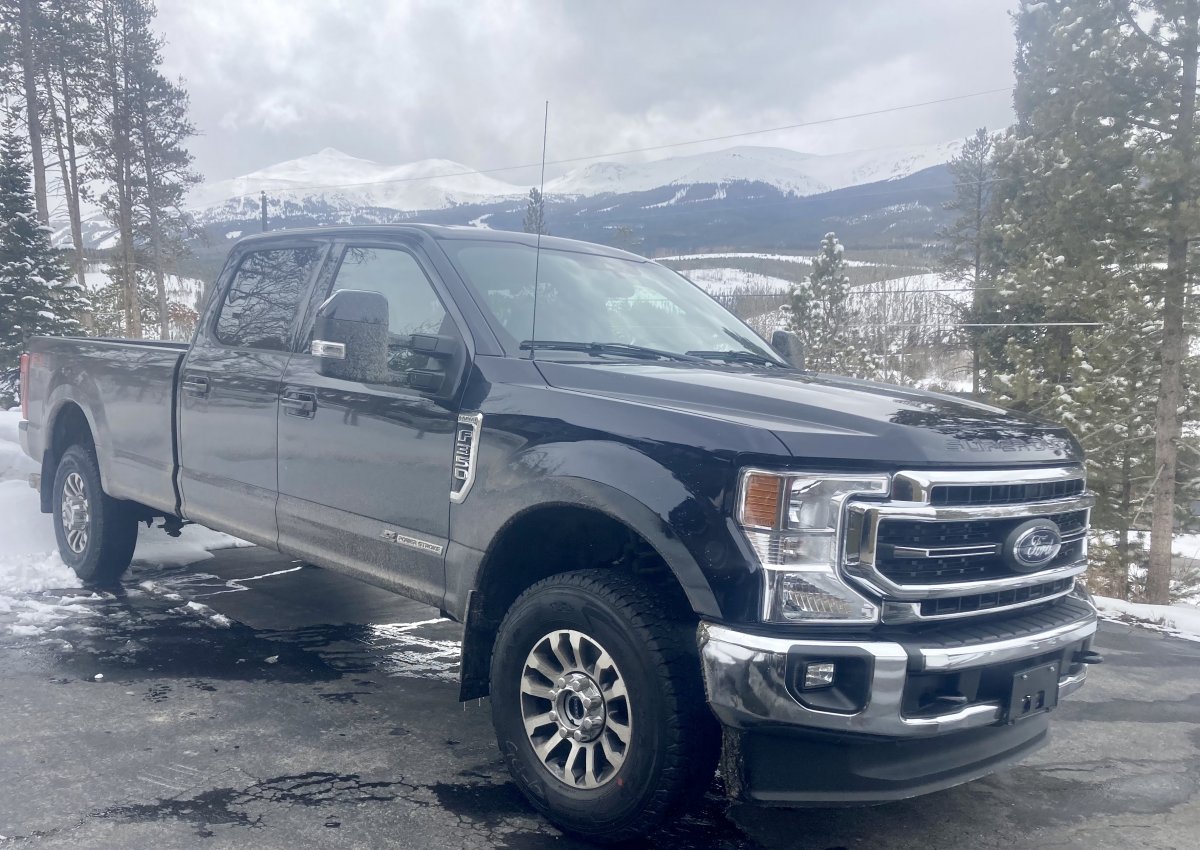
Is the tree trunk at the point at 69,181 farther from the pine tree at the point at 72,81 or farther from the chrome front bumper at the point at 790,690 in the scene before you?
the chrome front bumper at the point at 790,690

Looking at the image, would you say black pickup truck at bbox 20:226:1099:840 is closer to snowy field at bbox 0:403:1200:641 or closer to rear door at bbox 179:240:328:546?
rear door at bbox 179:240:328:546

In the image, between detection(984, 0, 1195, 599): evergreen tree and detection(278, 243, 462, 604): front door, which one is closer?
detection(278, 243, 462, 604): front door

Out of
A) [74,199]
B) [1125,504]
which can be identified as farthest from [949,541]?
[74,199]

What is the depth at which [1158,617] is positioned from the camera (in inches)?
262

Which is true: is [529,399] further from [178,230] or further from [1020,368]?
[178,230]

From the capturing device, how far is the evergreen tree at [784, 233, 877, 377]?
4806cm

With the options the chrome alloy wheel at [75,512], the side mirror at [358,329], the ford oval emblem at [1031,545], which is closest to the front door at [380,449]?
the side mirror at [358,329]

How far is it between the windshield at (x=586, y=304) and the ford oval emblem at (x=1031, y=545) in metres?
1.62

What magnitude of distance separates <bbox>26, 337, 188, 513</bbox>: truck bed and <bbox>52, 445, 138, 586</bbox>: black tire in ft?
0.66

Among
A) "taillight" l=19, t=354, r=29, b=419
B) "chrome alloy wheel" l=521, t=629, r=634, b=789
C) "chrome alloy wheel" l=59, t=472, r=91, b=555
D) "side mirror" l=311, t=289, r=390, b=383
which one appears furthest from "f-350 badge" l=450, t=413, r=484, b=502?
"taillight" l=19, t=354, r=29, b=419

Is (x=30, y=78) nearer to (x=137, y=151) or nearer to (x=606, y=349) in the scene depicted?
(x=137, y=151)

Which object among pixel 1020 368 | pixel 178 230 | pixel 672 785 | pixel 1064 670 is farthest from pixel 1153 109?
pixel 178 230

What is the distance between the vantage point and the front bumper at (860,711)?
257cm

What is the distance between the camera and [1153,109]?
15.4 meters
